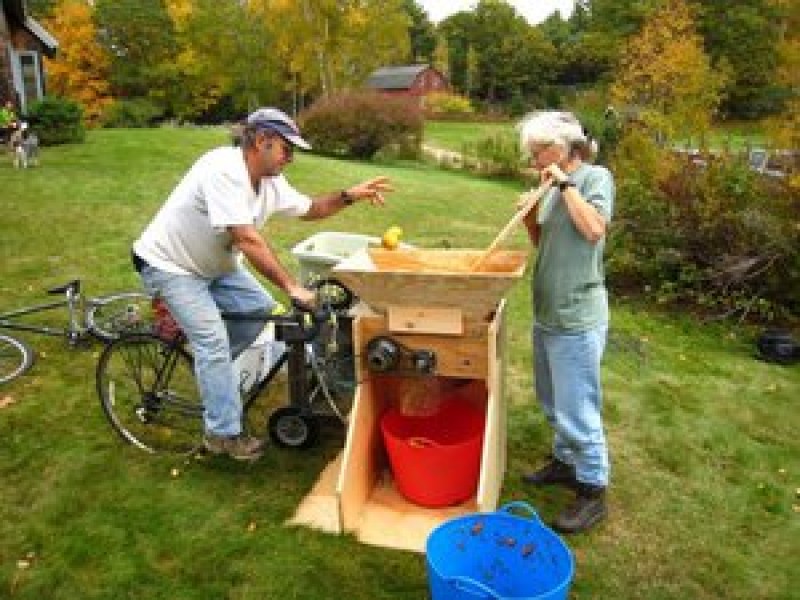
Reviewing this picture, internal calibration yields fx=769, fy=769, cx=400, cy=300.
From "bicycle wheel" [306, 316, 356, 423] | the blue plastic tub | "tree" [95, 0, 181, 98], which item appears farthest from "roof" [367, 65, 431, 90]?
the blue plastic tub

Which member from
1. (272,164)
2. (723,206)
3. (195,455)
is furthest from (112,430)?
(723,206)

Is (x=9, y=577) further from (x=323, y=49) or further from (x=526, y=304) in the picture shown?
(x=323, y=49)

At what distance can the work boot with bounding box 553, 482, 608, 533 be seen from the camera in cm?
367

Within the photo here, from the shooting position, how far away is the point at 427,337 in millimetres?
3520

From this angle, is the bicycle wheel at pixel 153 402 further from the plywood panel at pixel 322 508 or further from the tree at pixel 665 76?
the tree at pixel 665 76

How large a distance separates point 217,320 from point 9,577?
4.70 feet

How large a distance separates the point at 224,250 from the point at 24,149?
10858mm

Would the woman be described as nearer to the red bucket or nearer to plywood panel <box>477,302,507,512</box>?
plywood panel <box>477,302,507,512</box>

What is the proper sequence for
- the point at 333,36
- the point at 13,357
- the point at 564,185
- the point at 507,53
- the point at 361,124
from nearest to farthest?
1. the point at 564,185
2. the point at 13,357
3. the point at 361,124
4. the point at 333,36
5. the point at 507,53

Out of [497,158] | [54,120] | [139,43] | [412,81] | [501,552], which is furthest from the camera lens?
[412,81]

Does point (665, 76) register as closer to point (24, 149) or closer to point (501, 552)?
point (24, 149)

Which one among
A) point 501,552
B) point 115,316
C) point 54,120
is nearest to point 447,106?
point 54,120

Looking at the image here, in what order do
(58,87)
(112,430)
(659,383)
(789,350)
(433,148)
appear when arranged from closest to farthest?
(112,430), (659,383), (789,350), (433,148), (58,87)

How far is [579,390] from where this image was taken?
3457 millimetres
